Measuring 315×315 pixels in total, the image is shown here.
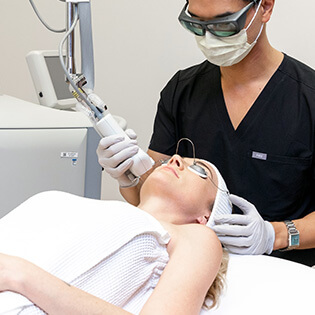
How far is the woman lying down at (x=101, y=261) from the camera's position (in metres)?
1.04

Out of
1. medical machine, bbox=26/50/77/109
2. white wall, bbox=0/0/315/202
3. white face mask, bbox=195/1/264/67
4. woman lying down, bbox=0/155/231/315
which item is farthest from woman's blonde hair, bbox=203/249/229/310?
white wall, bbox=0/0/315/202

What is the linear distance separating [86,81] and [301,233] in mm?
744

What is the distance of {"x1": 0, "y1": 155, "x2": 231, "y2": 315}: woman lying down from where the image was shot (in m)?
1.04

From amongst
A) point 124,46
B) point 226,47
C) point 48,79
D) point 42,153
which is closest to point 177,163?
point 226,47

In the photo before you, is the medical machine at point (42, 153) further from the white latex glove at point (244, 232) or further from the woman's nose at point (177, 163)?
the white latex glove at point (244, 232)

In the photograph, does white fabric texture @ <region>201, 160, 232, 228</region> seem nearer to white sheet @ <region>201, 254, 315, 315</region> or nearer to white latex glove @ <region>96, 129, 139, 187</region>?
white sheet @ <region>201, 254, 315, 315</region>

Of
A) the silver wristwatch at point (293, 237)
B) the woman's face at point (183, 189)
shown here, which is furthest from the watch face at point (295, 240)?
the woman's face at point (183, 189)

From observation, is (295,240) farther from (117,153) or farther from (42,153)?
(42,153)

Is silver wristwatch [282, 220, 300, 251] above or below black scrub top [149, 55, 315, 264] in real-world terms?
below

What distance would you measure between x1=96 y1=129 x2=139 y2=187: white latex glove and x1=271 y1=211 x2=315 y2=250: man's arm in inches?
17.2

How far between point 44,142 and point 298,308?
42.0 inches

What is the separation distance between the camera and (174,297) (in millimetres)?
1163

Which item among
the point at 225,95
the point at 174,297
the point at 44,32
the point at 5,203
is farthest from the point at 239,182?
the point at 44,32

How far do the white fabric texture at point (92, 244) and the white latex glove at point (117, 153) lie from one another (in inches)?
8.2
